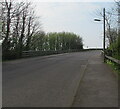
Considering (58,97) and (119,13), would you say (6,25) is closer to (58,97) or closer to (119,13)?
(119,13)

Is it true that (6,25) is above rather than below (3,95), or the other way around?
above

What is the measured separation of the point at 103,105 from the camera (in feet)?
24.8

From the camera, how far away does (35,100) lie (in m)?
8.12

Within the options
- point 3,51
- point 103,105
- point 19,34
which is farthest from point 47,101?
point 19,34

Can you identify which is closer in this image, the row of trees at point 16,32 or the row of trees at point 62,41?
the row of trees at point 16,32

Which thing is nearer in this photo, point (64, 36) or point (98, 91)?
point (98, 91)

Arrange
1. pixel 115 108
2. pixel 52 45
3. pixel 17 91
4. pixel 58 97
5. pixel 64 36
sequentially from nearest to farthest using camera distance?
pixel 115 108
pixel 58 97
pixel 17 91
pixel 52 45
pixel 64 36

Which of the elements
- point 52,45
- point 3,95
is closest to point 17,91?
point 3,95

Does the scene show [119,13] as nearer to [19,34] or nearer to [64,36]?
[19,34]

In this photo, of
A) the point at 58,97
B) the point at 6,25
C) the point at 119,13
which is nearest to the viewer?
the point at 58,97

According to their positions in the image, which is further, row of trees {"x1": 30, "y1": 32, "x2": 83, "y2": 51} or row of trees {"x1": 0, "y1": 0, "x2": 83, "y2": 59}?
row of trees {"x1": 30, "y1": 32, "x2": 83, "y2": 51}

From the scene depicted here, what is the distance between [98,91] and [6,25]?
29.5 meters

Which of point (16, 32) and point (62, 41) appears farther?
point (62, 41)

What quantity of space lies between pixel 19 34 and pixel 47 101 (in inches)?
1631
